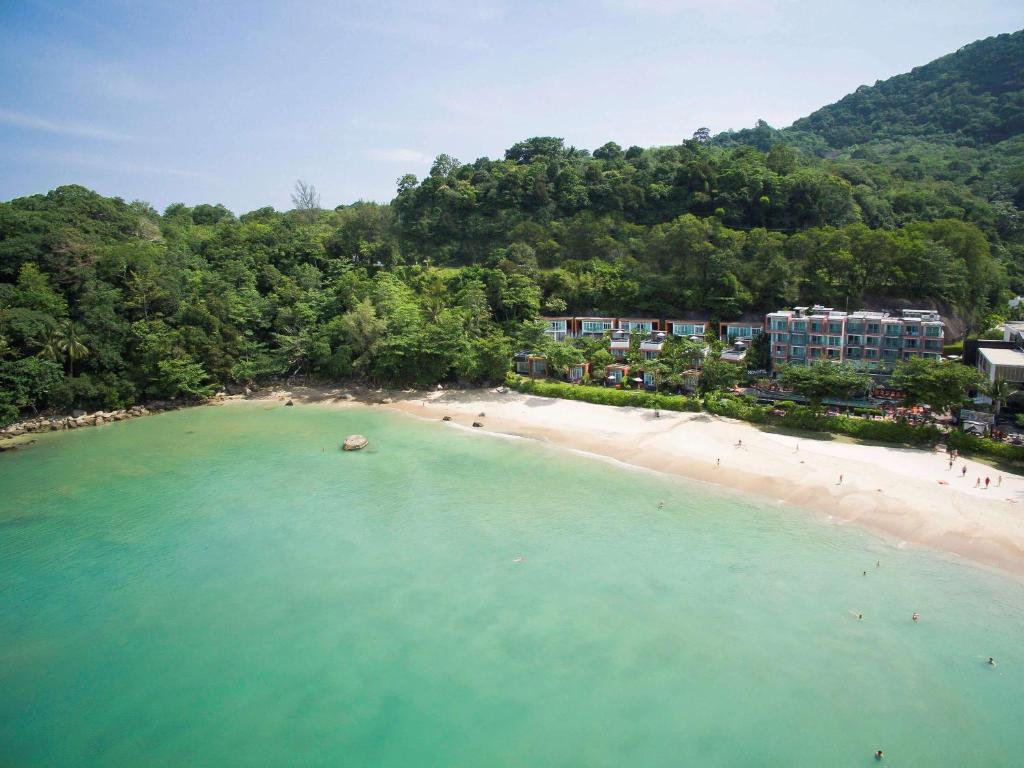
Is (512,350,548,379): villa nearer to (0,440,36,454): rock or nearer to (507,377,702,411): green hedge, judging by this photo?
(507,377,702,411): green hedge

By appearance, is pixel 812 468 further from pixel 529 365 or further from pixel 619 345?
pixel 529 365

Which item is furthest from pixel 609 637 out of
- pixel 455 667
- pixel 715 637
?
pixel 455 667

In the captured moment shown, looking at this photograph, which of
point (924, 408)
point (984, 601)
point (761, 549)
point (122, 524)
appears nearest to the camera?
point (984, 601)

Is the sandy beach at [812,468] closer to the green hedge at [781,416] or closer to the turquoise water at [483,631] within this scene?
the green hedge at [781,416]

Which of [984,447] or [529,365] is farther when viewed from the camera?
[529,365]

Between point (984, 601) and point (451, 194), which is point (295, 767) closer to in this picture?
point (984, 601)

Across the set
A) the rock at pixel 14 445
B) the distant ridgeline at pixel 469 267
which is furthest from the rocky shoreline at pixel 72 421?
the distant ridgeline at pixel 469 267

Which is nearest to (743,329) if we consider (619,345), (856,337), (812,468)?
(856,337)
